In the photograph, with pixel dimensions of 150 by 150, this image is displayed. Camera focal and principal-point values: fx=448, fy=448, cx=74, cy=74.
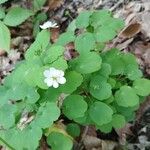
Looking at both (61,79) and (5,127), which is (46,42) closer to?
(61,79)

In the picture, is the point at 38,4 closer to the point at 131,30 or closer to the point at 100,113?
the point at 131,30

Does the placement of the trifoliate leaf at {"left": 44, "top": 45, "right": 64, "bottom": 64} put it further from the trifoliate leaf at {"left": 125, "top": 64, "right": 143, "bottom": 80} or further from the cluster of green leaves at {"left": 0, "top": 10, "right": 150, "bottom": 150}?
the trifoliate leaf at {"left": 125, "top": 64, "right": 143, "bottom": 80}

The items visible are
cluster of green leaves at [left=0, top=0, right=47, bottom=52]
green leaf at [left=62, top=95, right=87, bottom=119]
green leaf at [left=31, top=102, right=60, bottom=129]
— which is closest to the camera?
green leaf at [left=31, top=102, right=60, bottom=129]

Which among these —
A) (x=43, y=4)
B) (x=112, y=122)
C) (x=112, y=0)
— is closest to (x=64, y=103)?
(x=112, y=122)

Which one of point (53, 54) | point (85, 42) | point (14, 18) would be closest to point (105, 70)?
point (85, 42)

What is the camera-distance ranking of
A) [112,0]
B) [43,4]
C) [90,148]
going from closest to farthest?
[90,148] < [112,0] < [43,4]

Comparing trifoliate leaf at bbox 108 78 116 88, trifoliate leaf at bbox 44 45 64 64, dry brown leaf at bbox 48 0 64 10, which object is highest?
trifoliate leaf at bbox 44 45 64 64

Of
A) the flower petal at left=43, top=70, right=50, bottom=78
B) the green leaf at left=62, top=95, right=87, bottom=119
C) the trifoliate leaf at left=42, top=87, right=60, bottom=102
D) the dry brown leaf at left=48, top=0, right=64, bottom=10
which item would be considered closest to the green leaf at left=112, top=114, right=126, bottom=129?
the green leaf at left=62, top=95, right=87, bottom=119
